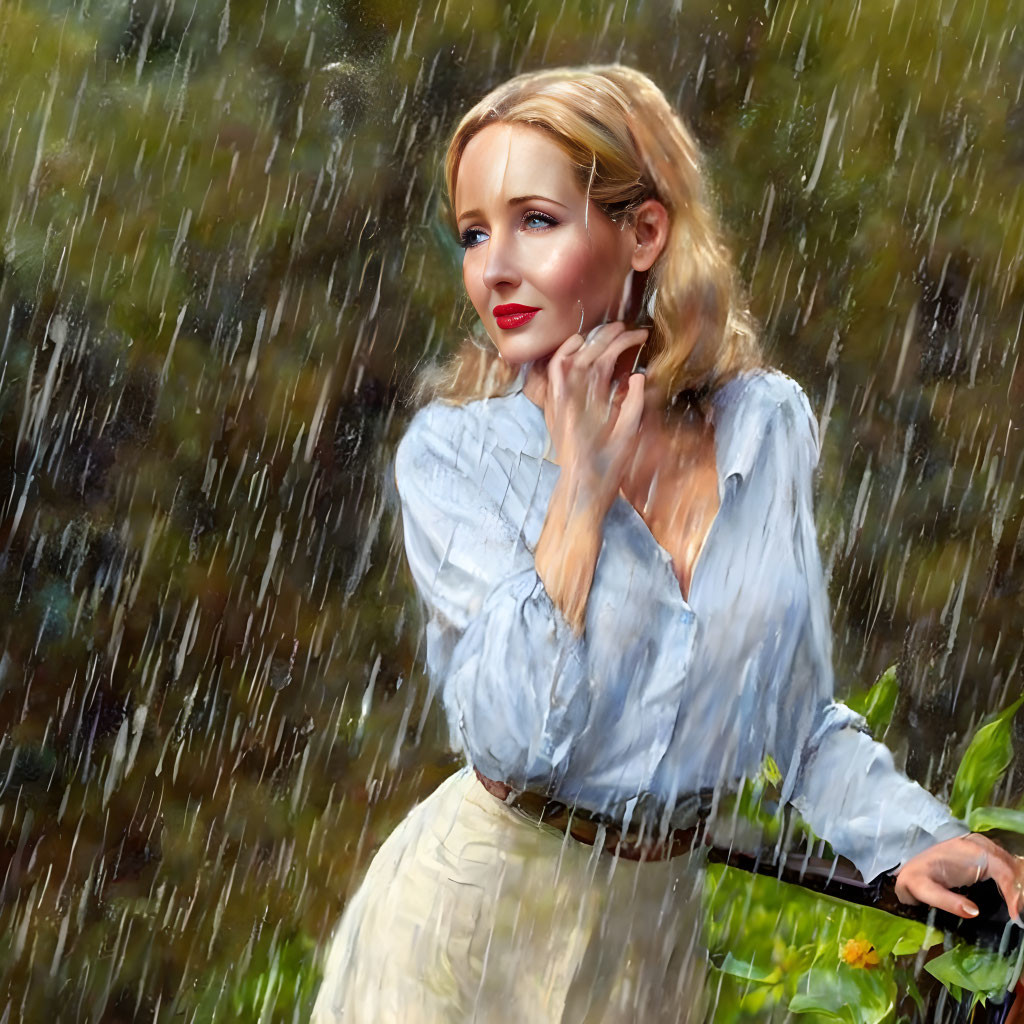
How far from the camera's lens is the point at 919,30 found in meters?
1.83

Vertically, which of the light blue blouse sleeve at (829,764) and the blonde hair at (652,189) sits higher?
the blonde hair at (652,189)

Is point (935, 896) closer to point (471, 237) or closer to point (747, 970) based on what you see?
point (747, 970)

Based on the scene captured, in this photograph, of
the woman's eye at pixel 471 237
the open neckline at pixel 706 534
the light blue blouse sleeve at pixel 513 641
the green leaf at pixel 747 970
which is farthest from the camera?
the green leaf at pixel 747 970

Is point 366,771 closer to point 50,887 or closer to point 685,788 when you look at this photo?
point 50,887

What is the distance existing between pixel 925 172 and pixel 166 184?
3.75ft

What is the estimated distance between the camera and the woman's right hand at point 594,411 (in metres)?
1.25

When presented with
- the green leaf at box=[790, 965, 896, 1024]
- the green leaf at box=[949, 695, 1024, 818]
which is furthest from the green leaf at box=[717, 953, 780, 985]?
the green leaf at box=[949, 695, 1024, 818]

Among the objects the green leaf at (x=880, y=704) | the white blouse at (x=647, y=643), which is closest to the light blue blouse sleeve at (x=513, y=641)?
the white blouse at (x=647, y=643)

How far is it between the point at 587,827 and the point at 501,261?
1.99 feet

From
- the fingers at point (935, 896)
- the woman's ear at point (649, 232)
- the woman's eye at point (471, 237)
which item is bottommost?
the fingers at point (935, 896)

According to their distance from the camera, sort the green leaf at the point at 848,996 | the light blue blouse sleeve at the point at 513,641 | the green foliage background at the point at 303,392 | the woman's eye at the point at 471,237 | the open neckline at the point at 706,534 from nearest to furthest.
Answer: the light blue blouse sleeve at the point at 513,641 → the open neckline at the point at 706,534 → the woman's eye at the point at 471,237 → the green leaf at the point at 848,996 → the green foliage background at the point at 303,392

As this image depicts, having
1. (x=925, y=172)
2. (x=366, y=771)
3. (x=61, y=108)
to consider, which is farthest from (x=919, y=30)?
(x=366, y=771)

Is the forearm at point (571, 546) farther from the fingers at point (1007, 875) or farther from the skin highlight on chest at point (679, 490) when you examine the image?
the fingers at point (1007, 875)

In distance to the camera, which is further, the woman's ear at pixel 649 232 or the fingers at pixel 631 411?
the woman's ear at pixel 649 232
